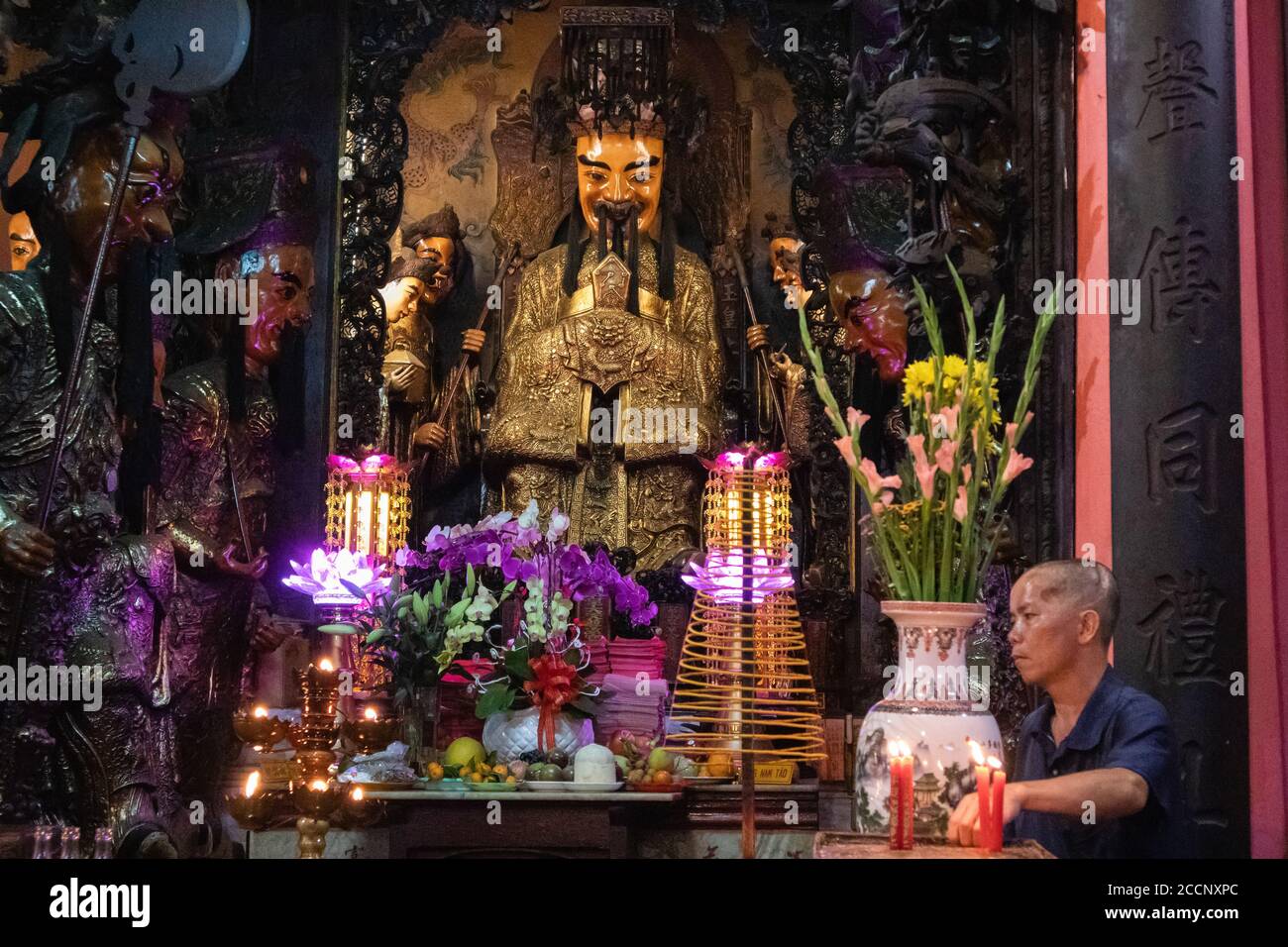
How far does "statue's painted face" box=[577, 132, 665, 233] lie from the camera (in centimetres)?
897

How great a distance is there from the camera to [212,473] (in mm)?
6996

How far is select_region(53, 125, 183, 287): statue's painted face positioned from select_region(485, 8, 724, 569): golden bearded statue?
11.8 ft

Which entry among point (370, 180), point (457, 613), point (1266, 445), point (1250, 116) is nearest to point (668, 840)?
point (457, 613)

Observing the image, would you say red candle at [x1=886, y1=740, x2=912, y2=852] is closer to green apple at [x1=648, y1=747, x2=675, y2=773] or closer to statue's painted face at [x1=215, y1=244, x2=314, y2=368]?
green apple at [x1=648, y1=747, x2=675, y2=773]

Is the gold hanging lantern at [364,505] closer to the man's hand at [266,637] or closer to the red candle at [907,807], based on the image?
the man's hand at [266,637]

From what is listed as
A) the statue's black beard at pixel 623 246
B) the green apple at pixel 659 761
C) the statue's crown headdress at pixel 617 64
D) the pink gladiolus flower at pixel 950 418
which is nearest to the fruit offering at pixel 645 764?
the green apple at pixel 659 761

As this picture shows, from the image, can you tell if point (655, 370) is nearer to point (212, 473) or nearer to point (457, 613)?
point (212, 473)

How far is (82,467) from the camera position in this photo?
498 centimetres

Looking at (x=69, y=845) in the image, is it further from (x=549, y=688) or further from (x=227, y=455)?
(x=227, y=455)

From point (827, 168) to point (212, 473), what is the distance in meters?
3.48
